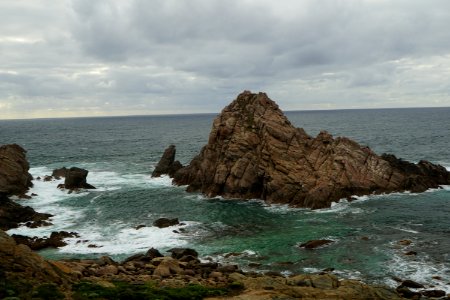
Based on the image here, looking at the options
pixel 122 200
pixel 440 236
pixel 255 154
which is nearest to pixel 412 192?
pixel 440 236

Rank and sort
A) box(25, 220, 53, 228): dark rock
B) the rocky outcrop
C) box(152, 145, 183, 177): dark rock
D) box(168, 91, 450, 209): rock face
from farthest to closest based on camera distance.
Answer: box(152, 145, 183, 177): dark rock
box(168, 91, 450, 209): rock face
box(25, 220, 53, 228): dark rock
the rocky outcrop

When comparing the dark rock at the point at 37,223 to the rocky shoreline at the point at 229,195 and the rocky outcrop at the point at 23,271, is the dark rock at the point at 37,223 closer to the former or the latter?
the rocky shoreline at the point at 229,195

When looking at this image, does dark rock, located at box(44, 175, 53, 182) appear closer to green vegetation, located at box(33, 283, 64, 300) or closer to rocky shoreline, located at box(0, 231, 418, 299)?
rocky shoreline, located at box(0, 231, 418, 299)

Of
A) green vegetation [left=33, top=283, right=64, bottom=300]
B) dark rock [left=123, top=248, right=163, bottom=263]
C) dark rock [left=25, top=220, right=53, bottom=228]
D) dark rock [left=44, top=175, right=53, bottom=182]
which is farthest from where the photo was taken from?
dark rock [left=44, top=175, right=53, bottom=182]

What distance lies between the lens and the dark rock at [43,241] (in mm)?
49062

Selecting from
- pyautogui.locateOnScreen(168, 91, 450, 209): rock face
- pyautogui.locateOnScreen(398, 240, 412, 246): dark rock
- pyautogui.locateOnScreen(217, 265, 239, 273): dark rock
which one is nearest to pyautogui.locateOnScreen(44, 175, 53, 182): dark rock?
pyautogui.locateOnScreen(168, 91, 450, 209): rock face

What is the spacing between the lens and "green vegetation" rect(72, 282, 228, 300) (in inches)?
997

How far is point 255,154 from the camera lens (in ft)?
249

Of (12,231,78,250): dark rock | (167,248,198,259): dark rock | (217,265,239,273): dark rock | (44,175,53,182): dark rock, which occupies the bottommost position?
(12,231,78,250): dark rock

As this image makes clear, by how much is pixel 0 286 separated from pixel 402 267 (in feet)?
116

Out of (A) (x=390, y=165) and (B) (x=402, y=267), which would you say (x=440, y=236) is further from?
(A) (x=390, y=165)

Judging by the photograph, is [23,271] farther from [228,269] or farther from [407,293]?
[407,293]

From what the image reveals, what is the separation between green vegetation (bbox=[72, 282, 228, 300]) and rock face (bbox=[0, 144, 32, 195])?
2139 inches

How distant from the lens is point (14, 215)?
5956 centimetres
